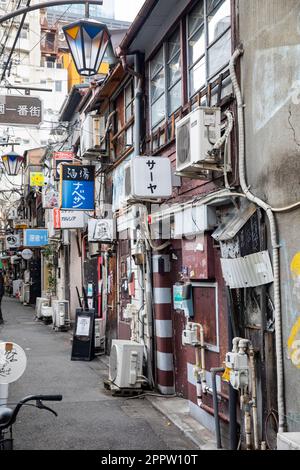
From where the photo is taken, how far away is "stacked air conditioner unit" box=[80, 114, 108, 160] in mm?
15359

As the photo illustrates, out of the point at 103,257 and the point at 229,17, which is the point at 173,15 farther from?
the point at 103,257

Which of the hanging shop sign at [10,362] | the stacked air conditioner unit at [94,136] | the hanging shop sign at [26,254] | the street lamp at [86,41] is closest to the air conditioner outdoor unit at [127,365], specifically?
the hanging shop sign at [10,362]

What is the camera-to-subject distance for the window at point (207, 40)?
7.98 m

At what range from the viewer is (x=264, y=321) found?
6.46 m

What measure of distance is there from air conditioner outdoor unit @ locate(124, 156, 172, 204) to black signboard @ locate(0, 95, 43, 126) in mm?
2360

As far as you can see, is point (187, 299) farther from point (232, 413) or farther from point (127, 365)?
point (232, 413)

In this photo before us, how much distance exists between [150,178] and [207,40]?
2560 mm

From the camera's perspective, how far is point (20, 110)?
10.5m

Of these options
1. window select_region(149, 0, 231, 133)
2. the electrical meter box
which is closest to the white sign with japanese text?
window select_region(149, 0, 231, 133)

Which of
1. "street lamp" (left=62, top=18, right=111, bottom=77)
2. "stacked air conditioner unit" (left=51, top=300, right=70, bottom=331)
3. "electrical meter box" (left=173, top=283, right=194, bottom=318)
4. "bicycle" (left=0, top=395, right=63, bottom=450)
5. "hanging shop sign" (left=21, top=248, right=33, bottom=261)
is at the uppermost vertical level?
"street lamp" (left=62, top=18, right=111, bottom=77)

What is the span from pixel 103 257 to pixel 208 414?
913 cm

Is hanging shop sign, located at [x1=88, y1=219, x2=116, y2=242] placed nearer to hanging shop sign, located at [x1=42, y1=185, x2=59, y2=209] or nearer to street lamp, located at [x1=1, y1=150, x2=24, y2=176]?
street lamp, located at [x1=1, y1=150, x2=24, y2=176]

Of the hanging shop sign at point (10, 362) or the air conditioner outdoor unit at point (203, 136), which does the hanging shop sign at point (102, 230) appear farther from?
the hanging shop sign at point (10, 362)

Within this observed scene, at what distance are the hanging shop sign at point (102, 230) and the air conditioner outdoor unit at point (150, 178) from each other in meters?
5.21
